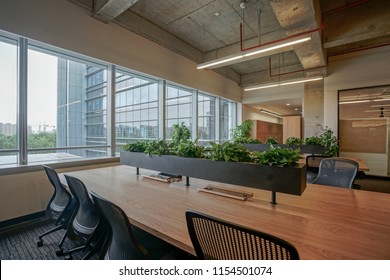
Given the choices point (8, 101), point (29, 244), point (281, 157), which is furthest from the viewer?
point (8, 101)

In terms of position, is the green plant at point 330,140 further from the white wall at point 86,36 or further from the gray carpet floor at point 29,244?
the gray carpet floor at point 29,244

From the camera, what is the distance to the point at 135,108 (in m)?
4.71

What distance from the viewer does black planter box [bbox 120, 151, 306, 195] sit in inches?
52.0

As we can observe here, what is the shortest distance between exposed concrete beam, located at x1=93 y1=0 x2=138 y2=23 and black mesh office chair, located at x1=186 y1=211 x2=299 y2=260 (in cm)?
334

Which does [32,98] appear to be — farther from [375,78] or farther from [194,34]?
[375,78]

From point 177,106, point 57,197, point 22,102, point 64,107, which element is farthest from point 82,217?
point 177,106

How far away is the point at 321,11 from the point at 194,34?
2.72 meters

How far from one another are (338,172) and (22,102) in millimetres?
4221

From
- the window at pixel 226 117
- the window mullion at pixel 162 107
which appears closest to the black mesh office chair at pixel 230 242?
the window mullion at pixel 162 107

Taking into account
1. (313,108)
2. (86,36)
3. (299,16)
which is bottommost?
(313,108)

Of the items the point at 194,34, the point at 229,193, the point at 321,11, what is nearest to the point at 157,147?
the point at 229,193

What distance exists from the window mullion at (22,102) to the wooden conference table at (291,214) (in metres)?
1.68

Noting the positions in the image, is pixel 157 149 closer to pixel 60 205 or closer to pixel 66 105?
pixel 60 205

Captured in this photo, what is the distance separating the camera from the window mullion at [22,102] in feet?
9.06
